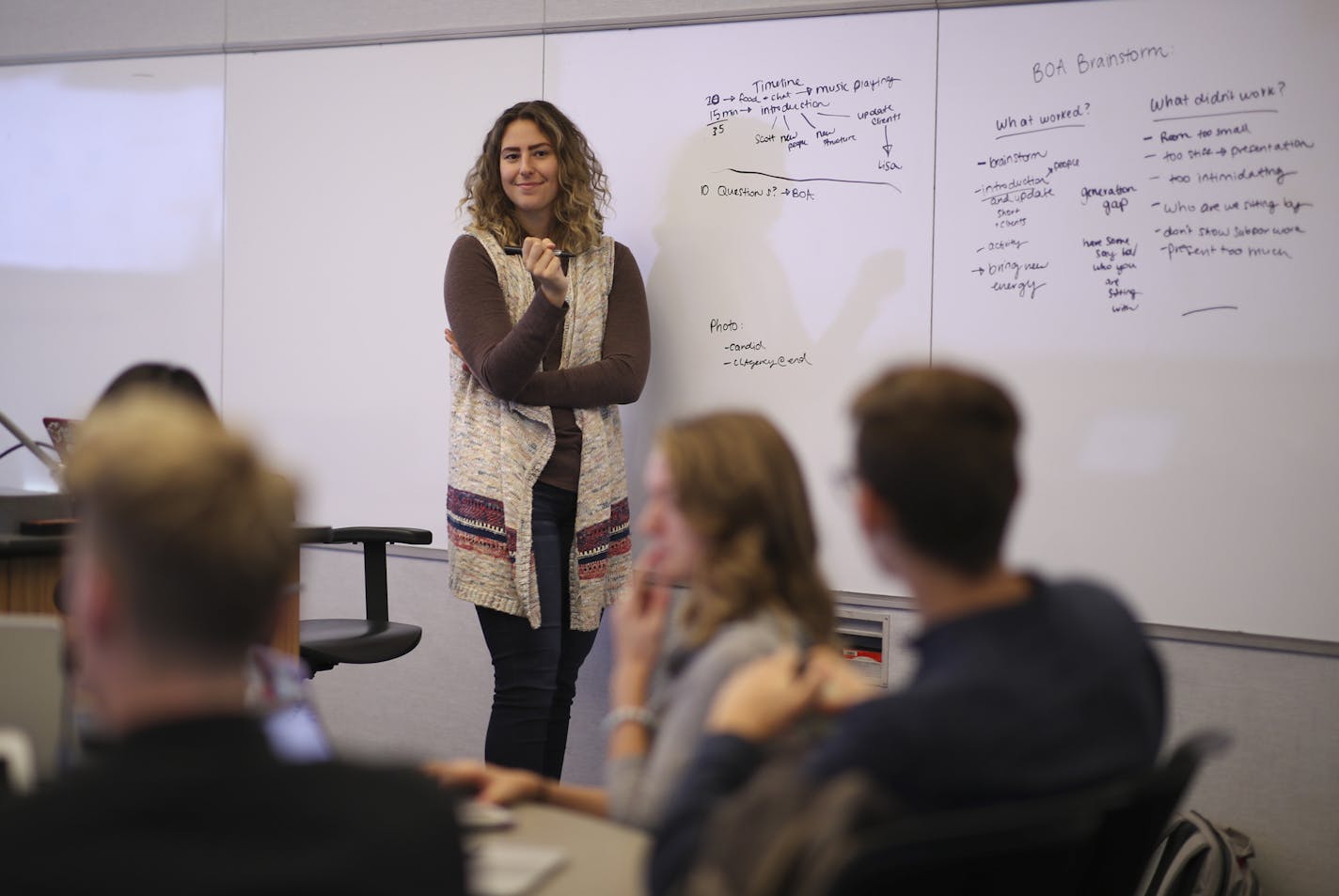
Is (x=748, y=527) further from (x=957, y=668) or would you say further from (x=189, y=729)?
(x=189, y=729)

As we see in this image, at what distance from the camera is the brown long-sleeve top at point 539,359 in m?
2.89

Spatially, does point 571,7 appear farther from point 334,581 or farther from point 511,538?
point 334,581

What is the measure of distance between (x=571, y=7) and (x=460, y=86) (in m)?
0.39

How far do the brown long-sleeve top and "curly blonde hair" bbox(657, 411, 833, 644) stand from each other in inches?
54.6

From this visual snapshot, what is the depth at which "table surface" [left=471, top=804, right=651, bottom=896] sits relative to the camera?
1200 mm

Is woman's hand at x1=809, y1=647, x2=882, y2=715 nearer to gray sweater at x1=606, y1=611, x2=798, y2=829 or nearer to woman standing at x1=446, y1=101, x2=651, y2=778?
gray sweater at x1=606, y1=611, x2=798, y2=829

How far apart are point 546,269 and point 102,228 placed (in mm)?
2058

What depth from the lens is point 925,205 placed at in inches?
123

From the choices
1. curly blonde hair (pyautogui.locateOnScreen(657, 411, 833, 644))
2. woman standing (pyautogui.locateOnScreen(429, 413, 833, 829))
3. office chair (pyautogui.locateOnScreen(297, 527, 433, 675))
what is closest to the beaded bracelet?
woman standing (pyautogui.locateOnScreen(429, 413, 833, 829))

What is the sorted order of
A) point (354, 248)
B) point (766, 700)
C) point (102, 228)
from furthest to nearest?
point (102, 228) < point (354, 248) < point (766, 700)

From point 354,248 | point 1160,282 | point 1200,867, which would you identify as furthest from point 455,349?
point 1200,867

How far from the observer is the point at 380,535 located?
10.3ft

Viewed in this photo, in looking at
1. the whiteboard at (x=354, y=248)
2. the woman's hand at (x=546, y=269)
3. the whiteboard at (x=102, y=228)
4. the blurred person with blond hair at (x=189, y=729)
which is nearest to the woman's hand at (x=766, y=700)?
the blurred person with blond hair at (x=189, y=729)

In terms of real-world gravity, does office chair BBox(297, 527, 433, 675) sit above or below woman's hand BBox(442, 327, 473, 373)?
below
